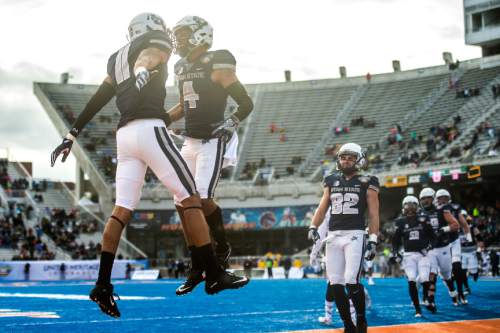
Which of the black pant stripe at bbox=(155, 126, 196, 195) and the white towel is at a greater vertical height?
the white towel

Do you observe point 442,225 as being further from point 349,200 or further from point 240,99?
point 240,99

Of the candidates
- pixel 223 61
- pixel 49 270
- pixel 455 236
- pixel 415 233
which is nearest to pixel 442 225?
pixel 455 236

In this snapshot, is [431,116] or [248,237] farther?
[248,237]

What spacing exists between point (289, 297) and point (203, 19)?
13.1 meters

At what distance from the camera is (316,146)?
50.3m

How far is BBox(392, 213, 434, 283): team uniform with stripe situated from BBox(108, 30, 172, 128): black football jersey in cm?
968

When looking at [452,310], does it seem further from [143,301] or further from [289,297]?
[143,301]

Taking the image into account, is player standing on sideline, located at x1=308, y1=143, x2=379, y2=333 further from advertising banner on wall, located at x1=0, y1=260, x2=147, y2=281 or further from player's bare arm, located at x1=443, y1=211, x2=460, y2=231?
advertising banner on wall, located at x1=0, y1=260, x2=147, y2=281

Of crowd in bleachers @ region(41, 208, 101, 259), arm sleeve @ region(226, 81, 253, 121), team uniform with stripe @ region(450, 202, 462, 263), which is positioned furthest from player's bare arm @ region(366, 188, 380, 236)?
crowd in bleachers @ region(41, 208, 101, 259)

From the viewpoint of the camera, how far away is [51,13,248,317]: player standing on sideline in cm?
600

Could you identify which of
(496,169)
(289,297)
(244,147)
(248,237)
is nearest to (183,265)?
(248,237)

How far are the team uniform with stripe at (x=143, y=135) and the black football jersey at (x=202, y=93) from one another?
756mm

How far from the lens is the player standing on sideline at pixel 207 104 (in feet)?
22.4

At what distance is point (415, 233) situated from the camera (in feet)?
48.9
